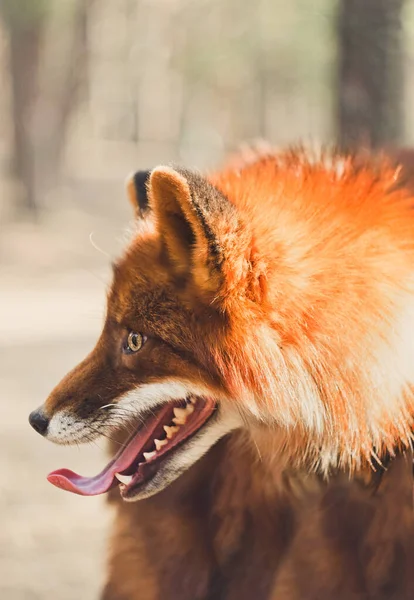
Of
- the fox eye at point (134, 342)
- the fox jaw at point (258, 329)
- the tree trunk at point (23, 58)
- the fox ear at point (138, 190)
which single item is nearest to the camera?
the fox jaw at point (258, 329)

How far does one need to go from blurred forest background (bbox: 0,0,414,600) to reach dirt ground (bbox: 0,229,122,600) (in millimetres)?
13

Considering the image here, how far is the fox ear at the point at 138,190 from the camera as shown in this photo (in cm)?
301

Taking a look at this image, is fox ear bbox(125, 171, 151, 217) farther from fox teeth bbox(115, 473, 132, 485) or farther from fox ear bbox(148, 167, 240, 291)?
fox teeth bbox(115, 473, 132, 485)

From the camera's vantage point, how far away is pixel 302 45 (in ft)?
95.0

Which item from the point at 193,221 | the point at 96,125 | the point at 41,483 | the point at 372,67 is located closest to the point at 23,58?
the point at 372,67

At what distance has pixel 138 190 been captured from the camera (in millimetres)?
3066

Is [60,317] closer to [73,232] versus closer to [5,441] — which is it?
[5,441]

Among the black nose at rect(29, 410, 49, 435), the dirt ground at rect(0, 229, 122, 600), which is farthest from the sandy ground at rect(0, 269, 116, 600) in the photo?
the black nose at rect(29, 410, 49, 435)

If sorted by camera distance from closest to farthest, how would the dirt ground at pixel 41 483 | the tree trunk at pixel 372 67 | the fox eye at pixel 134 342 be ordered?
the fox eye at pixel 134 342 < the dirt ground at pixel 41 483 < the tree trunk at pixel 372 67

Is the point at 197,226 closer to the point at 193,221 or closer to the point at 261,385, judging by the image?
the point at 193,221

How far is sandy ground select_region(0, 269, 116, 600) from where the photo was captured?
406 centimetres

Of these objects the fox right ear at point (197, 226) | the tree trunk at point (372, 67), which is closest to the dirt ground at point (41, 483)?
the fox right ear at point (197, 226)

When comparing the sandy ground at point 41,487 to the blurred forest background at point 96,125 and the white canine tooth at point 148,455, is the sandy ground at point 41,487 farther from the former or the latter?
the white canine tooth at point 148,455

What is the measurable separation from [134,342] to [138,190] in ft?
2.35
